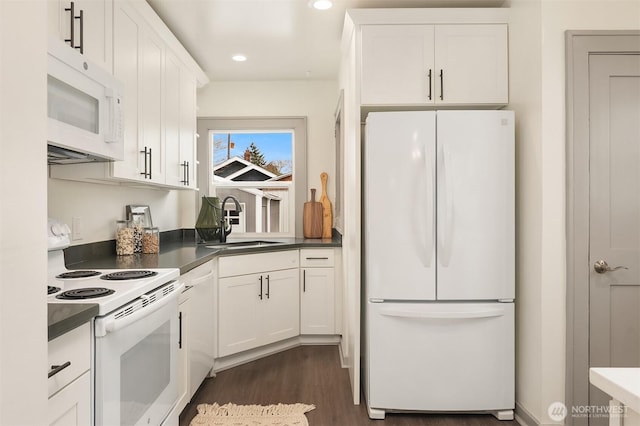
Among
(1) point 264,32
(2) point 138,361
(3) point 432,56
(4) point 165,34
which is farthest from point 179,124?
(2) point 138,361

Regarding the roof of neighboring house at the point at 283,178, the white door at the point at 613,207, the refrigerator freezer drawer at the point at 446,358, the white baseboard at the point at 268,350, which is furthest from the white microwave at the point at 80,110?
the roof of neighboring house at the point at 283,178

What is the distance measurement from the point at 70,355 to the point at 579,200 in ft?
7.40

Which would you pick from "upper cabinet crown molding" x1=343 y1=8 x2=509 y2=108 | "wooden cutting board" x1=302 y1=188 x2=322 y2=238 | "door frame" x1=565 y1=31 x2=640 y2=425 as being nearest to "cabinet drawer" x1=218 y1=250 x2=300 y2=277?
"wooden cutting board" x1=302 y1=188 x2=322 y2=238

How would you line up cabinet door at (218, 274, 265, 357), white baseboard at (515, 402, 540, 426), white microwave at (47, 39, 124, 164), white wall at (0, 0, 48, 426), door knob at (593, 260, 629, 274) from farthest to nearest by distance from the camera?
cabinet door at (218, 274, 265, 357) → white baseboard at (515, 402, 540, 426) → door knob at (593, 260, 629, 274) → white microwave at (47, 39, 124, 164) → white wall at (0, 0, 48, 426)

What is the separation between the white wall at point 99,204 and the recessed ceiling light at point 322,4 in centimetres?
173

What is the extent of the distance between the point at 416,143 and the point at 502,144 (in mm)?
480

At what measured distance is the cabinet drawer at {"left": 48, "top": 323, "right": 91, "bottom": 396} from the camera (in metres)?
1.05

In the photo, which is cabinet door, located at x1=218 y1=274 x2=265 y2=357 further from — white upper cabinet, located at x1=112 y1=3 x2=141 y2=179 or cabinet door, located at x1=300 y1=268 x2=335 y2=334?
white upper cabinet, located at x1=112 y1=3 x2=141 y2=179

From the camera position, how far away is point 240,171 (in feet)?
13.9

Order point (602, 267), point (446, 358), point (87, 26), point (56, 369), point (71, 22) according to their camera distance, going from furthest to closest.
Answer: point (446, 358)
point (602, 267)
point (87, 26)
point (71, 22)
point (56, 369)

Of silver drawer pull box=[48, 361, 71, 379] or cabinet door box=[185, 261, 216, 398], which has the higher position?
silver drawer pull box=[48, 361, 71, 379]

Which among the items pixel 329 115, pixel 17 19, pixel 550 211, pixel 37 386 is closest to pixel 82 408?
pixel 37 386

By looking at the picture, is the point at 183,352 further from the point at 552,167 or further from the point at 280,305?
the point at 552,167

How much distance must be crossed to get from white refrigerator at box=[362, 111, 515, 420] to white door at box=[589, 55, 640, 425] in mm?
393
